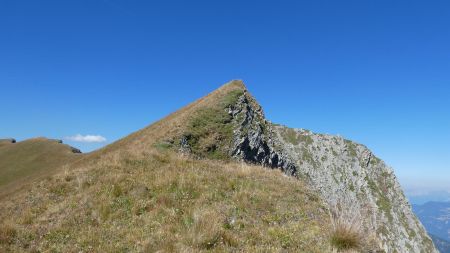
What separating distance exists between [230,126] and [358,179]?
97.4m

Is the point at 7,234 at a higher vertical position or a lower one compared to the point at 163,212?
lower

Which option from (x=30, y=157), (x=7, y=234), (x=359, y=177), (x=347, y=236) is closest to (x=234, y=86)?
(x=347, y=236)

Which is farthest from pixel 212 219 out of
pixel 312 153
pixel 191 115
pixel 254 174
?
pixel 312 153

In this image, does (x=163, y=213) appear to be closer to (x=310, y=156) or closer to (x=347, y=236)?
(x=347, y=236)

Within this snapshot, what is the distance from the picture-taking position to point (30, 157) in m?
87.2

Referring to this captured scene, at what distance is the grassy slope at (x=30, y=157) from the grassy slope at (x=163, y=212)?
209 feet

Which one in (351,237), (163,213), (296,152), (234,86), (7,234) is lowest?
(7,234)

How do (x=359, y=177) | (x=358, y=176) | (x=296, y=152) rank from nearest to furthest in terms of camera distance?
(x=296, y=152) < (x=359, y=177) < (x=358, y=176)

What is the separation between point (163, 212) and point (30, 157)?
8947 centimetres

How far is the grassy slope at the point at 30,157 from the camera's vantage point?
76562 mm

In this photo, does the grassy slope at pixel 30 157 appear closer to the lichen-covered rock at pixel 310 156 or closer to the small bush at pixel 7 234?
the lichen-covered rock at pixel 310 156

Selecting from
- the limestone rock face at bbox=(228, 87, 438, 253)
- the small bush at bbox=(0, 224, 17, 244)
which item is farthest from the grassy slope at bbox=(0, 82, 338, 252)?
the limestone rock face at bbox=(228, 87, 438, 253)

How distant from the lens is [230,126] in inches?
1633

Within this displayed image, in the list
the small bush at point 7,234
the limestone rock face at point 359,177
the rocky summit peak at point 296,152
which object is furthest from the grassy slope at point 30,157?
the small bush at point 7,234
